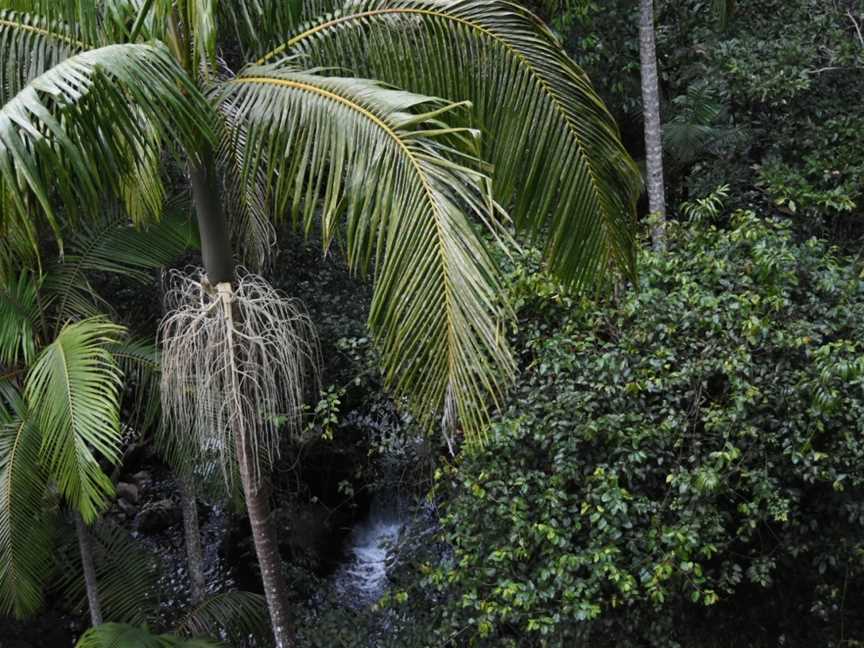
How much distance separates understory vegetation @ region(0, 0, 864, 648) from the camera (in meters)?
3.43

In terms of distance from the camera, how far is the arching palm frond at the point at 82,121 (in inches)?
117

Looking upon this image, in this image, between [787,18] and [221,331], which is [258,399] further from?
[787,18]

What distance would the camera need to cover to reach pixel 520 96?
13.2 feet

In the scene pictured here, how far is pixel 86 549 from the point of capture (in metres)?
6.11

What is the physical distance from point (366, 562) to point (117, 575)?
95.1 inches

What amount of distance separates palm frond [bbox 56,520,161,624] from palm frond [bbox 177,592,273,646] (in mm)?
541

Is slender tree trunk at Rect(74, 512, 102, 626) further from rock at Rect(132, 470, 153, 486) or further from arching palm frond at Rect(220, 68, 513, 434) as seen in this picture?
rock at Rect(132, 470, 153, 486)

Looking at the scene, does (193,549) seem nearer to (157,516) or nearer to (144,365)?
(157,516)

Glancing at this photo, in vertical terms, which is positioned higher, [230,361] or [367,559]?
[230,361]

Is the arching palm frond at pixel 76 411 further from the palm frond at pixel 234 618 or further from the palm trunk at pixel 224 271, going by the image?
the palm frond at pixel 234 618

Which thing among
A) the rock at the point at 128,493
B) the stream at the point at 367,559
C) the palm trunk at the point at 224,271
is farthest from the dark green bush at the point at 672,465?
the rock at the point at 128,493

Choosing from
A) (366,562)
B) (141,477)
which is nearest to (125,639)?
(366,562)

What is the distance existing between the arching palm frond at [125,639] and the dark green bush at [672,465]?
1.54 meters

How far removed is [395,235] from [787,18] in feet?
22.9
